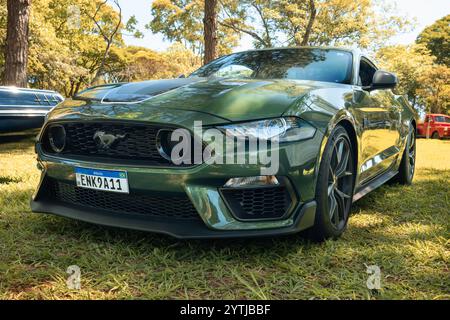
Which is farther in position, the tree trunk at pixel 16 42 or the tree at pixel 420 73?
the tree at pixel 420 73

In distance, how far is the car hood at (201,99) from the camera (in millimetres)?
2287

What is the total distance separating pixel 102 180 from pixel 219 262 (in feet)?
2.51

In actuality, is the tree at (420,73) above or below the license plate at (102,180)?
below

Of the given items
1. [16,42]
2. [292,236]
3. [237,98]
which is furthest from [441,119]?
[237,98]

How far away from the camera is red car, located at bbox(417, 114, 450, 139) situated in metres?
21.6

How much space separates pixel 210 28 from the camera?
9281 mm

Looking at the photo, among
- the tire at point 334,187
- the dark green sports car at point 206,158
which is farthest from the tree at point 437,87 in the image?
the dark green sports car at point 206,158

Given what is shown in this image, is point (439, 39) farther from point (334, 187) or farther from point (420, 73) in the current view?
point (334, 187)

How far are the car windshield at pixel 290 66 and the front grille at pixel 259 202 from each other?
125 centimetres

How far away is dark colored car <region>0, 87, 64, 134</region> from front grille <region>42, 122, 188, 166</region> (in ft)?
14.0

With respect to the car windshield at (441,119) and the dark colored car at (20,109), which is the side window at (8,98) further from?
the car windshield at (441,119)

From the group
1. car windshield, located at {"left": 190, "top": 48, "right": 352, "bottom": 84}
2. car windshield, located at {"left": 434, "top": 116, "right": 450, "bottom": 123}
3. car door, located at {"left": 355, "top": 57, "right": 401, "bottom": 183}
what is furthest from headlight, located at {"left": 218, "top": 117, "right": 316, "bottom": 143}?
car windshield, located at {"left": 434, "top": 116, "right": 450, "bottom": 123}
